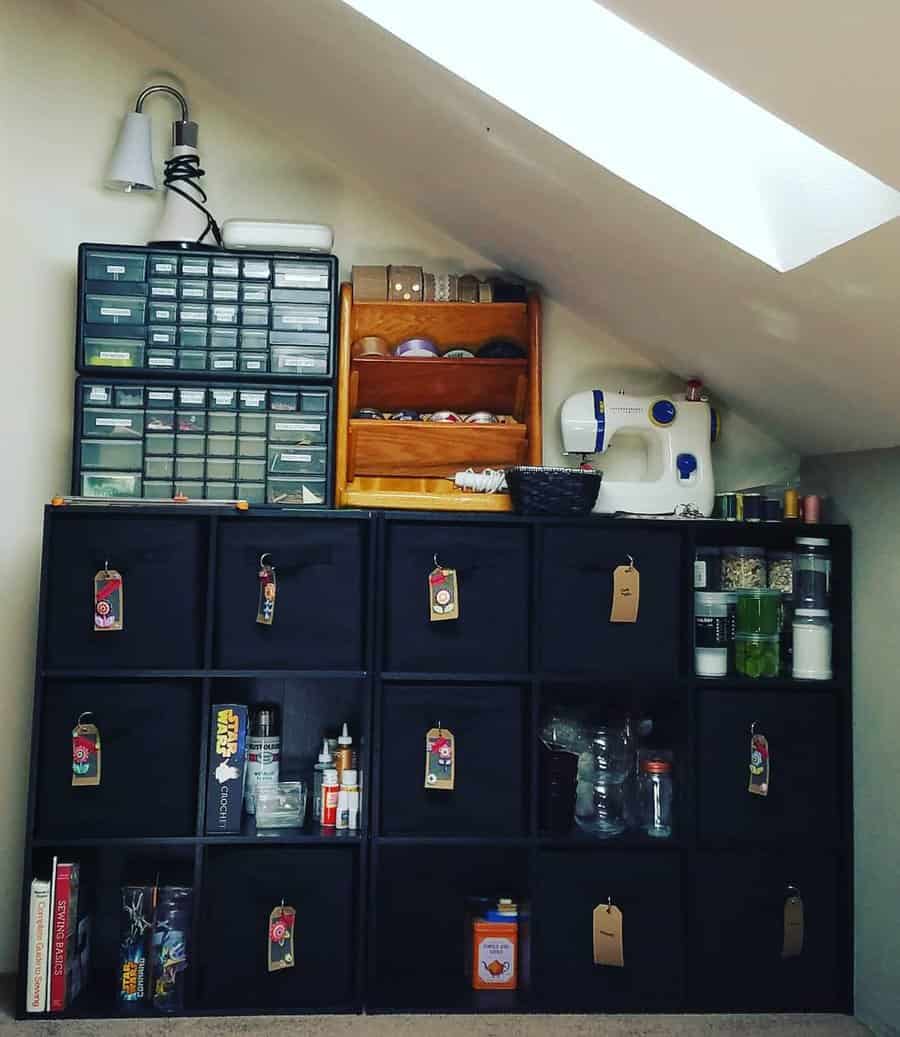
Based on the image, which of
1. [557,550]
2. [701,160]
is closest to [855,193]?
[701,160]

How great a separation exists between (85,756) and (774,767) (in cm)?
169

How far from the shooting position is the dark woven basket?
2.52 metres

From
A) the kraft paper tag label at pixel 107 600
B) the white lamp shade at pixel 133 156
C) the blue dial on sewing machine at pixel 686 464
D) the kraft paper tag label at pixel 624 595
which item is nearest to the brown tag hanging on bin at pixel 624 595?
the kraft paper tag label at pixel 624 595

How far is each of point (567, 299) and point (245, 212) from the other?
957mm

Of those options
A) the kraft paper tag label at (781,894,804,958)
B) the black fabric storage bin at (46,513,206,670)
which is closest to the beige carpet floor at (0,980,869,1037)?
the kraft paper tag label at (781,894,804,958)

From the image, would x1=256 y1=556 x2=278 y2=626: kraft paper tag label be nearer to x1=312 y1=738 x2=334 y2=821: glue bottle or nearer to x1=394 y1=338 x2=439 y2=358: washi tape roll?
x1=312 y1=738 x2=334 y2=821: glue bottle

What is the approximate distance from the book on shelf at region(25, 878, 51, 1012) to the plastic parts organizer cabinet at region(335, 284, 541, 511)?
1.23 m

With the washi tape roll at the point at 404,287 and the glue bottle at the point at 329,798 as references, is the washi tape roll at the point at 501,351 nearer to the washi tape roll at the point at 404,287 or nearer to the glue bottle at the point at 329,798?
the washi tape roll at the point at 404,287

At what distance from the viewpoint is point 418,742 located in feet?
8.14

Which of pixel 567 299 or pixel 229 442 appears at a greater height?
pixel 567 299

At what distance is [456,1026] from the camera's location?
2371 millimetres

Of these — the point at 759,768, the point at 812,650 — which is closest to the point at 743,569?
the point at 812,650

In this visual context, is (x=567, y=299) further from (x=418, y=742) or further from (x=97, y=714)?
(x=97, y=714)

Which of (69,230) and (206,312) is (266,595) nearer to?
(206,312)
